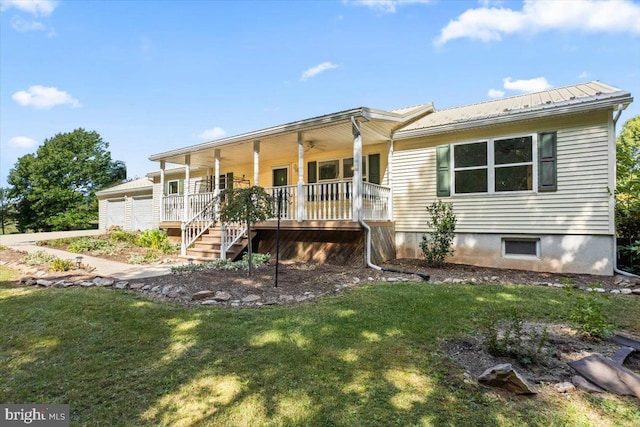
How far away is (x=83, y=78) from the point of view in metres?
14.1

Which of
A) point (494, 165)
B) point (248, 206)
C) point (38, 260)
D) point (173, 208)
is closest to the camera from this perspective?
point (248, 206)

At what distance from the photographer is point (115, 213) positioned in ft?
65.8

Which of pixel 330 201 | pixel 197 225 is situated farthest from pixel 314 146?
pixel 197 225

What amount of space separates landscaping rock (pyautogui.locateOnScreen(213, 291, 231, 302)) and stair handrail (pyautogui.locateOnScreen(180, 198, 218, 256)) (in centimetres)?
513

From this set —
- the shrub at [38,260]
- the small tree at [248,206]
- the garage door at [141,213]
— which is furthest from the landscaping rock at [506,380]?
the garage door at [141,213]

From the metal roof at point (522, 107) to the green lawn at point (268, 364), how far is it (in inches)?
160

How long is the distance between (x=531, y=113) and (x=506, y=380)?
6692mm

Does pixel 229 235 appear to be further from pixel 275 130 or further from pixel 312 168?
pixel 312 168

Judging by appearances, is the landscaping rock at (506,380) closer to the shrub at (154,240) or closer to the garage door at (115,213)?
the shrub at (154,240)

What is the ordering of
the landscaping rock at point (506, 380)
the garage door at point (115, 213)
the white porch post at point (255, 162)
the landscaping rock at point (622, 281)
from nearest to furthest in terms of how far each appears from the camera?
the landscaping rock at point (506, 380)
the landscaping rock at point (622, 281)
the white porch post at point (255, 162)
the garage door at point (115, 213)

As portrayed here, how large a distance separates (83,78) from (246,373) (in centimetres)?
1658

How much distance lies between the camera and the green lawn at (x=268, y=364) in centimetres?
212

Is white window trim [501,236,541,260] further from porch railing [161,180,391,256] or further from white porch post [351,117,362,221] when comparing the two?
white porch post [351,117,362,221]

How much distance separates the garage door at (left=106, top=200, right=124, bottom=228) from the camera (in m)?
19.6
